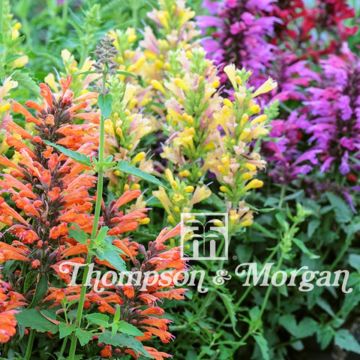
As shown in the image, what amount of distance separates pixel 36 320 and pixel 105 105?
53 centimetres

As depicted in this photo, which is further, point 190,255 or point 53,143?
point 190,255

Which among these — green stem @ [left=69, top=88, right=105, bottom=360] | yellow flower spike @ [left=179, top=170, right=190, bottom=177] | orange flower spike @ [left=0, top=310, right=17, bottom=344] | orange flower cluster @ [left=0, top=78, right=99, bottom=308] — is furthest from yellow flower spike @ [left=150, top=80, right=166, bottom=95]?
orange flower spike @ [left=0, top=310, right=17, bottom=344]

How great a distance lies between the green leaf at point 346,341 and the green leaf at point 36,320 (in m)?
1.31

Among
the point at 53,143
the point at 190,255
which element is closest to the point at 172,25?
the point at 190,255

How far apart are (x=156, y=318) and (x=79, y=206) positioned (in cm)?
36

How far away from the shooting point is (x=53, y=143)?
5.82 ft

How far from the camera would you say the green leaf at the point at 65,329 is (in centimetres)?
172

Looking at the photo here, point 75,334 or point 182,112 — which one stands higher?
point 182,112

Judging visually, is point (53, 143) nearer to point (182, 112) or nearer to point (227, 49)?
point (182, 112)

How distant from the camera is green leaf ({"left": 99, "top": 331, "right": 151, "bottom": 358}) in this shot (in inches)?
69.6

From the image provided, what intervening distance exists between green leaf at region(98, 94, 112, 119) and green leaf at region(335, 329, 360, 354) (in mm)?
1476

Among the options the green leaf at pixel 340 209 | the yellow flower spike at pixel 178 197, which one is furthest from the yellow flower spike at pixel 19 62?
the green leaf at pixel 340 209

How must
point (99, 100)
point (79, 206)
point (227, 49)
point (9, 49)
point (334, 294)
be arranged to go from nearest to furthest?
point (99, 100) → point (79, 206) → point (9, 49) → point (334, 294) → point (227, 49)

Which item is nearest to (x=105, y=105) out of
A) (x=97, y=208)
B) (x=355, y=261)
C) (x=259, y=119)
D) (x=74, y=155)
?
(x=74, y=155)
